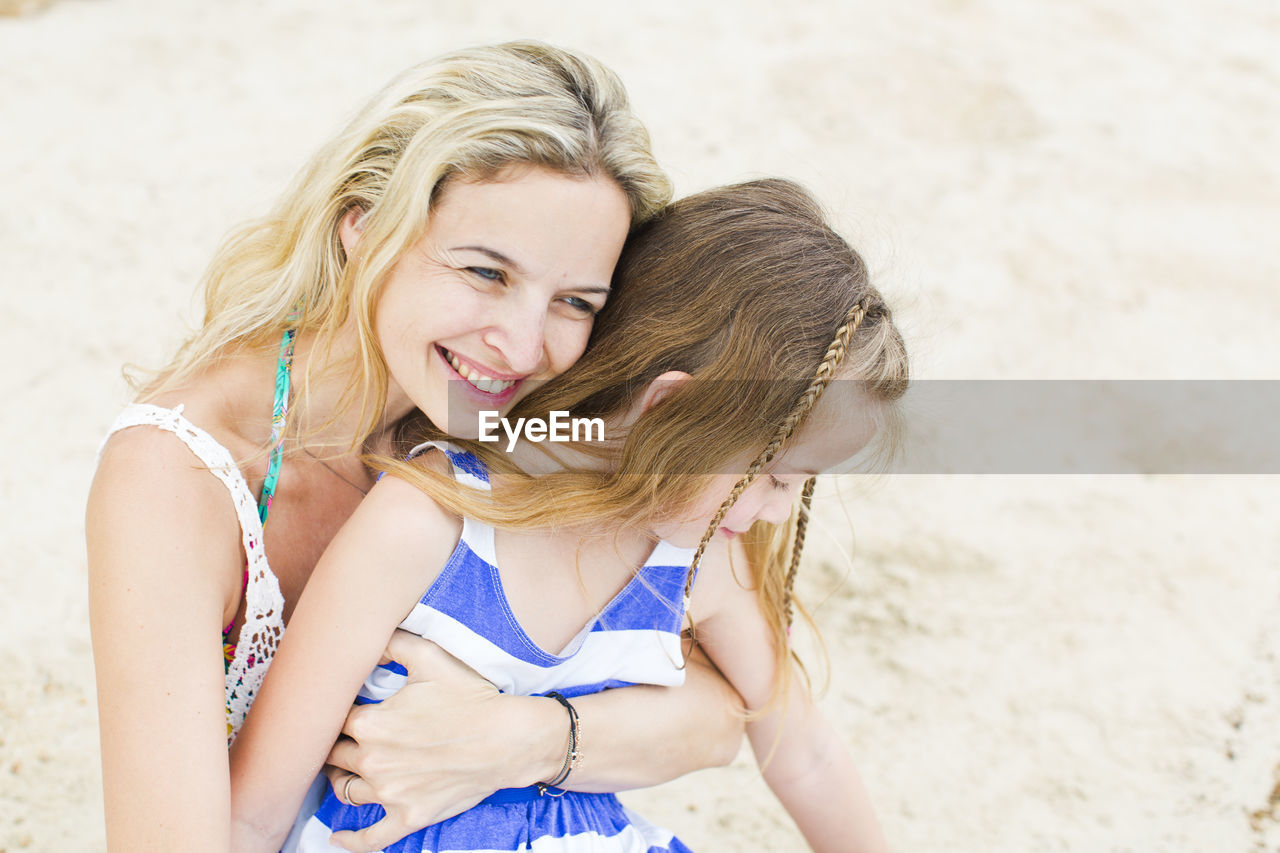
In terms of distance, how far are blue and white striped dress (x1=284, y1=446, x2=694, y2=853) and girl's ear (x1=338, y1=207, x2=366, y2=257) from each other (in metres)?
0.35

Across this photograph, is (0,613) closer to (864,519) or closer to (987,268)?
(864,519)

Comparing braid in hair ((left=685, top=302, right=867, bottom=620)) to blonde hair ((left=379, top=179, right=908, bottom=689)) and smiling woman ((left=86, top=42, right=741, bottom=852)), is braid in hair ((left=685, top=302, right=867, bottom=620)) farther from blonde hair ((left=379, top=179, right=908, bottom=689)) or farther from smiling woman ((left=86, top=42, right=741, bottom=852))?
smiling woman ((left=86, top=42, right=741, bottom=852))

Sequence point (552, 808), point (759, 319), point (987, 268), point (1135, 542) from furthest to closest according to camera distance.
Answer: point (987, 268), point (1135, 542), point (552, 808), point (759, 319)

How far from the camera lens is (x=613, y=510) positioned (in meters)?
1.73

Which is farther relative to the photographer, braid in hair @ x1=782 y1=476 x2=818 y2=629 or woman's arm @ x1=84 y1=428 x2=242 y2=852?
braid in hair @ x1=782 y1=476 x2=818 y2=629

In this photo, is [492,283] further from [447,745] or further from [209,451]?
[447,745]

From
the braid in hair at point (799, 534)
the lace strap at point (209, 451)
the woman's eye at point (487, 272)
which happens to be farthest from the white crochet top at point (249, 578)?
the braid in hair at point (799, 534)

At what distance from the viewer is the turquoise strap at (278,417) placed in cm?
177

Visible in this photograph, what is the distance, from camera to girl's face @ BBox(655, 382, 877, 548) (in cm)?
169

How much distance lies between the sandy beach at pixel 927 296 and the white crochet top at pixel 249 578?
1.00 metres

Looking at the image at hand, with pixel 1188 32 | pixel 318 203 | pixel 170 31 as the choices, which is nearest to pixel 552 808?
pixel 318 203

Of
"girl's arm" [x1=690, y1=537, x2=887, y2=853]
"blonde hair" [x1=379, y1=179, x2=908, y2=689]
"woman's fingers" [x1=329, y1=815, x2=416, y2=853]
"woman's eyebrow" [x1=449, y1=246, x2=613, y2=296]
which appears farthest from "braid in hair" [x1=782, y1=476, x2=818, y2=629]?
"woman's fingers" [x1=329, y1=815, x2=416, y2=853]

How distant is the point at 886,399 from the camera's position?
68.6 inches

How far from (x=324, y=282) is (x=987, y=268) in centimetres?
336
